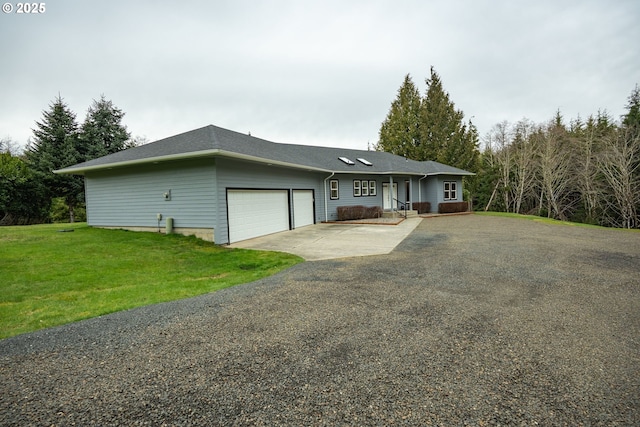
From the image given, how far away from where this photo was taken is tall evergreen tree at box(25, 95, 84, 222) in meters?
22.4

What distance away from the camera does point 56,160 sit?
2278cm

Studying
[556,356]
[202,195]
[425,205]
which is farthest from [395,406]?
[425,205]

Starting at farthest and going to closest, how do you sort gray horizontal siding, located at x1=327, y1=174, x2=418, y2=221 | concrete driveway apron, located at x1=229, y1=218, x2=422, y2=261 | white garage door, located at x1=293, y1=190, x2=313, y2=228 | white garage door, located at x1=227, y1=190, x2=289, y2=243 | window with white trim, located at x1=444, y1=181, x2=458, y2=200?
window with white trim, located at x1=444, y1=181, x2=458, y2=200 → gray horizontal siding, located at x1=327, y1=174, x2=418, y2=221 → white garage door, located at x1=293, y1=190, x2=313, y2=228 → white garage door, located at x1=227, y1=190, x2=289, y2=243 → concrete driveway apron, located at x1=229, y1=218, x2=422, y2=261

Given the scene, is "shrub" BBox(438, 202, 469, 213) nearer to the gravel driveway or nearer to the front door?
the front door

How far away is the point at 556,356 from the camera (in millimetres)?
2920

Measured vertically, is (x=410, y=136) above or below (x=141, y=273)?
above

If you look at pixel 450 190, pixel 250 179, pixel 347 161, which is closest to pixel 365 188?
pixel 347 161

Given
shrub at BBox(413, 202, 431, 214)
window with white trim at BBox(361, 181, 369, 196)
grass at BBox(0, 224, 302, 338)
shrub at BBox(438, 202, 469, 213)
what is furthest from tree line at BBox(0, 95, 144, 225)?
shrub at BBox(438, 202, 469, 213)

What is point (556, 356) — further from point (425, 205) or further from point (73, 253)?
point (425, 205)

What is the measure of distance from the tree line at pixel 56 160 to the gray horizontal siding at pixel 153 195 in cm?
1174

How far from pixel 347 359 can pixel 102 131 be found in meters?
30.6

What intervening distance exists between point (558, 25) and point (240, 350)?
1731cm

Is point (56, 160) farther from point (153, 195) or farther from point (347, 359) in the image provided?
point (347, 359)

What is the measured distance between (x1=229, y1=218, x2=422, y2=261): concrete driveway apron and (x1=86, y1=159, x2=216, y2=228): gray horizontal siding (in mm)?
1963
